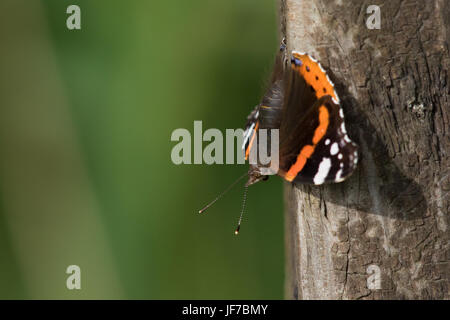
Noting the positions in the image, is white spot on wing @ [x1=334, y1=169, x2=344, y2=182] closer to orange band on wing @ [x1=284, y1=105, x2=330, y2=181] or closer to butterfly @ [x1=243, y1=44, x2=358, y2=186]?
butterfly @ [x1=243, y1=44, x2=358, y2=186]

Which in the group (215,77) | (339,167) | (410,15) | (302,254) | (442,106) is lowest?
(302,254)

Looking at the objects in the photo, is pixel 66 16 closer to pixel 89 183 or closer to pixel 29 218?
pixel 89 183

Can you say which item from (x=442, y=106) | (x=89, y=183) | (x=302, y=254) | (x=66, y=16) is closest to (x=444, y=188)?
(x=442, y=106)
